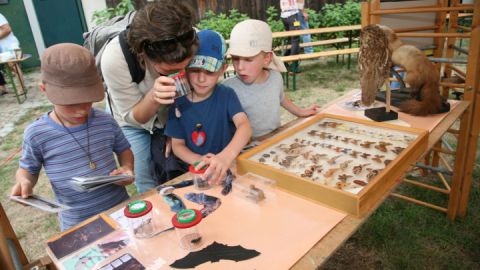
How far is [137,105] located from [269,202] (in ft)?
2.67

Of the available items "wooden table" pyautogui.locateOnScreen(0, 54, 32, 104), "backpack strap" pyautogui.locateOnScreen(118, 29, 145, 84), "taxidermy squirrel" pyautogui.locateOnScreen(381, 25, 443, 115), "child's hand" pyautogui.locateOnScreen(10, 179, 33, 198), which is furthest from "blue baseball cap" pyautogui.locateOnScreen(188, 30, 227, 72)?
"wooden table" pyautogui.locateOnScreen(0, 54, 32, 104)

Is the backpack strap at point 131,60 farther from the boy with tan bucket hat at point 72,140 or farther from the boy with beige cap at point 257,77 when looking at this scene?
the boy with beige cap at point 257,77

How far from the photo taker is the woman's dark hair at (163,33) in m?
1.42

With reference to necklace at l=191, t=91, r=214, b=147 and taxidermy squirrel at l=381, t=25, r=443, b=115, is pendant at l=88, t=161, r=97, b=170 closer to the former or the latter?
necklace at l=191, t=91, r=214, b=147

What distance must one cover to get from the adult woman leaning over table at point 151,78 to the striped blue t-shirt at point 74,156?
0.54 feet

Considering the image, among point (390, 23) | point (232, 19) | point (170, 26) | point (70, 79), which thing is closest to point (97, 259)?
point (70, 79)

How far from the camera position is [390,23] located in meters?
2.73

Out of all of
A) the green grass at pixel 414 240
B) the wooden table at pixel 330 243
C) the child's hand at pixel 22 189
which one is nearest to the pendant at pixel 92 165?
the child's hand at pixel 22 189

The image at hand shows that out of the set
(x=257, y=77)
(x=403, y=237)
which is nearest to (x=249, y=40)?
(x=257, y=77)

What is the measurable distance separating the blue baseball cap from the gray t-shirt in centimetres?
34

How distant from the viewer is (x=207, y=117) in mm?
1737

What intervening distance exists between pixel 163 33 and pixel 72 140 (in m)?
0.64

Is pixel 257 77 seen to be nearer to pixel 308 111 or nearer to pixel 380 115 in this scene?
pixel 308 111

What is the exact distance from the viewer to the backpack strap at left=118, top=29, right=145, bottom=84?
64.8 inches
